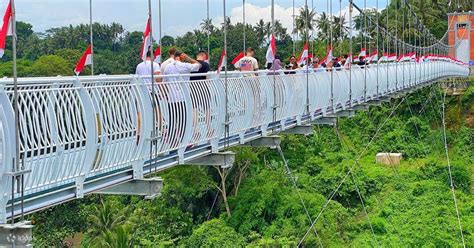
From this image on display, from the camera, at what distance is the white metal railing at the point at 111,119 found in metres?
4.04

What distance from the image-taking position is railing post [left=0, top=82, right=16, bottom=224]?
3.68m

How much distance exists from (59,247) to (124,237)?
592 centimetres

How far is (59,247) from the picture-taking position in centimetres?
2573

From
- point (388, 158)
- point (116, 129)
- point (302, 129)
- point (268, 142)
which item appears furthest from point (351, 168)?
point (116, 129)

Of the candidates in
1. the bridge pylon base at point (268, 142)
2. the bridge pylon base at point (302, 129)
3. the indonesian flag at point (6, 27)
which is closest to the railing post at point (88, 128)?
the indonesian flag at point (6, 27)

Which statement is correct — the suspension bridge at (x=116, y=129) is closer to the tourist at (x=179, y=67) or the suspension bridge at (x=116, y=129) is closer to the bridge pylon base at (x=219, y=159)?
the bridge pylon base at (x=219, y=159)

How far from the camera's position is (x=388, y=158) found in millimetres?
28984

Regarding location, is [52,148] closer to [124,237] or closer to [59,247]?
[124,237]

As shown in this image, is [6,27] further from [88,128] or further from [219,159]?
[219,159]

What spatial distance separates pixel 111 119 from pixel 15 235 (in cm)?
142

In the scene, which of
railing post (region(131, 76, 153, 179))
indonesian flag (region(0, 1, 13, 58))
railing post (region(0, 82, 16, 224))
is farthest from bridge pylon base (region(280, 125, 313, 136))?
railing post (region(0, 82, 16, 224))

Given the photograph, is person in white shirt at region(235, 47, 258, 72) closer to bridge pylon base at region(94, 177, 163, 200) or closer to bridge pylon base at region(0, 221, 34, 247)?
bridge pylon base at region(94, 177, 163, 200)

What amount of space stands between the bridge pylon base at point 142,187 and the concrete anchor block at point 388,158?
24.4m

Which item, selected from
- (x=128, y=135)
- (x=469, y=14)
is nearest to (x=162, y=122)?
(x=128, y=135)
